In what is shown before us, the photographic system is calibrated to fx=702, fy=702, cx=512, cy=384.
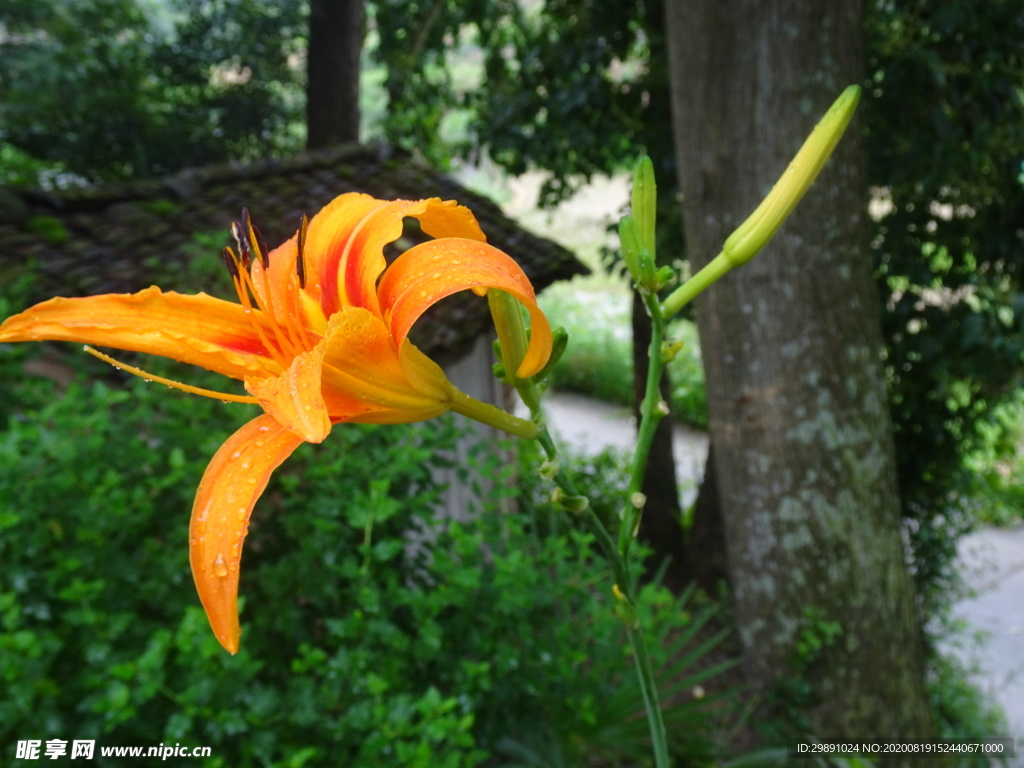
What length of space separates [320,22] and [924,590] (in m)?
5.70

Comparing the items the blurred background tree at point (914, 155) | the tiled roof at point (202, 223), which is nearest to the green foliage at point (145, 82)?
the tiled roof at point (202, 223)

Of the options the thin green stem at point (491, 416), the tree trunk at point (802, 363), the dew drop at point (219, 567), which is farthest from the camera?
the tree trunk at point (802, 363)

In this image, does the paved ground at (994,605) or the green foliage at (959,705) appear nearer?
the green foliage at (959,705)

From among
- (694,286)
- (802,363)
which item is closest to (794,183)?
(694,286)

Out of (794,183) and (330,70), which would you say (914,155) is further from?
(330,70)

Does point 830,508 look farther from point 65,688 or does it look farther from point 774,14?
point 65,688

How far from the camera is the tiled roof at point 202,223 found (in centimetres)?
264

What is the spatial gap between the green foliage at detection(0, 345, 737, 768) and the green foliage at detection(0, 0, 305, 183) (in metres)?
4.64

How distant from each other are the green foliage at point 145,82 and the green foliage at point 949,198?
5.53 m

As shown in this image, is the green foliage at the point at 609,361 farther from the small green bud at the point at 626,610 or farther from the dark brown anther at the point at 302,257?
the dark brown anther at the point at 302,257

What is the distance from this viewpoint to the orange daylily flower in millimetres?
494

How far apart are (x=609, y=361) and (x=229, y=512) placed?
10743 mm

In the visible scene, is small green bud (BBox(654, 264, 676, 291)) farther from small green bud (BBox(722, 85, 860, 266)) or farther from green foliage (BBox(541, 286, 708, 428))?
green foliage (BBox(541, 286, 708, 428))

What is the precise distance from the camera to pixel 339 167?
411 cm
